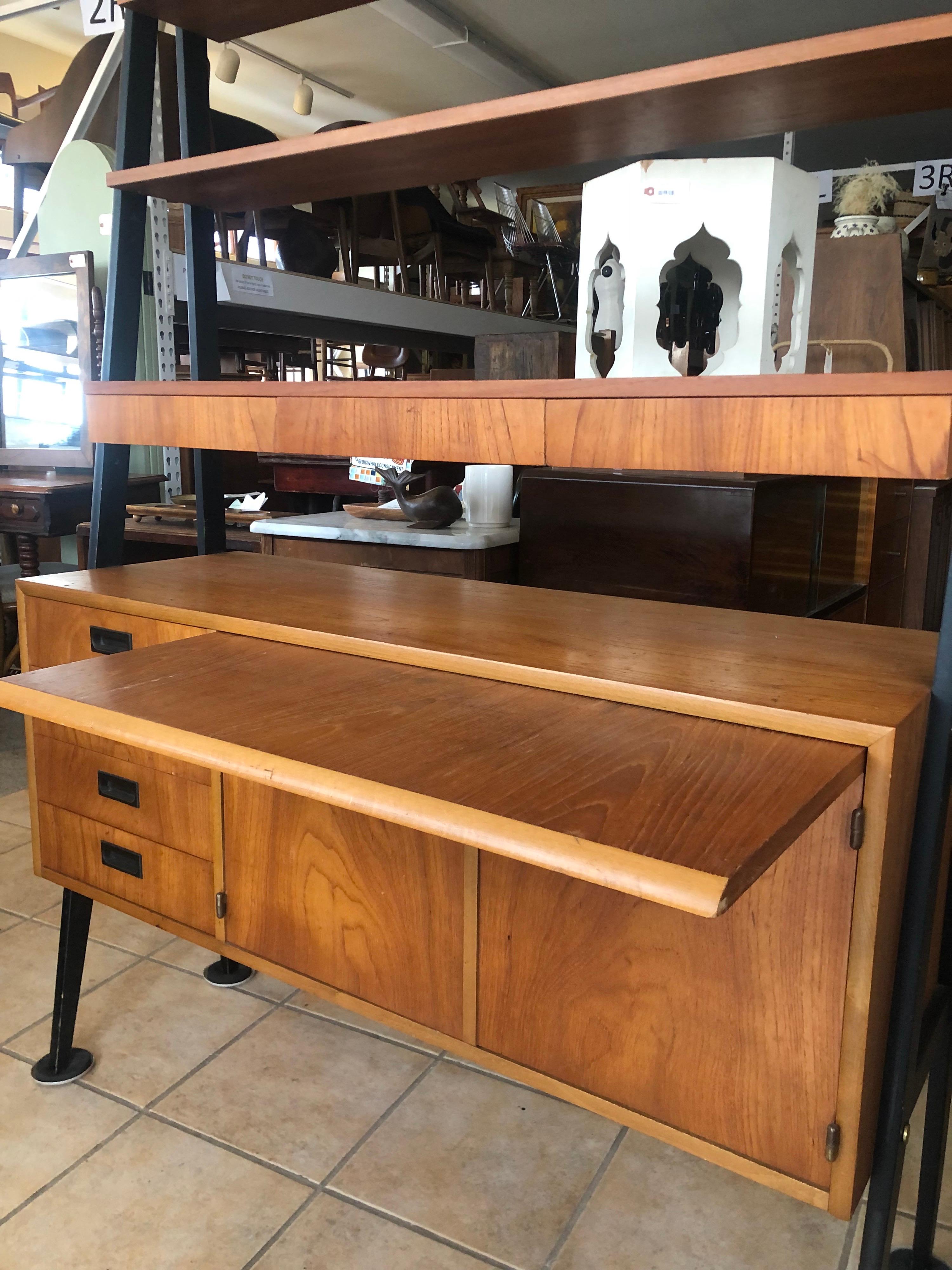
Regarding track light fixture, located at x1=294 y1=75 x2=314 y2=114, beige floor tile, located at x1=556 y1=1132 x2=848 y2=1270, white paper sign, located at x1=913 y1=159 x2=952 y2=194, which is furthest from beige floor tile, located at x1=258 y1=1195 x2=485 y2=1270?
track light fixture, located at x1=294 y1=75 x2=314 y2=114

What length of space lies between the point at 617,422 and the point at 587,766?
1.34 feet

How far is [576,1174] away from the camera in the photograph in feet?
4.42

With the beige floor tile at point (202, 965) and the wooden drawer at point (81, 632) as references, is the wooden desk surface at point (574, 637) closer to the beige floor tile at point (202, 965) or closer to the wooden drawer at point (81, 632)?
the wooden drawer at point (81, 632)

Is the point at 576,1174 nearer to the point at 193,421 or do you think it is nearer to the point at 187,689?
the point at 187,689

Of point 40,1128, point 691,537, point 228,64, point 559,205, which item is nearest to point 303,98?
point 228,64

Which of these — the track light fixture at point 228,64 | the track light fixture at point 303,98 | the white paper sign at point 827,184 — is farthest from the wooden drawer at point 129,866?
the track light fixture at point 303,98

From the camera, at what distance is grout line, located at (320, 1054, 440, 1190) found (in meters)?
1.34

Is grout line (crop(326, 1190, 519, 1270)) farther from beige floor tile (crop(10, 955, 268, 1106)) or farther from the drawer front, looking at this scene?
the drawer front

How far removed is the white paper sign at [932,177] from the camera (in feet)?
15.4

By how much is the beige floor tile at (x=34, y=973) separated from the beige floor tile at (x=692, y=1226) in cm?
91

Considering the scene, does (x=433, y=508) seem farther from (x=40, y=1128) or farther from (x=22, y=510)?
(x=22, y=510)

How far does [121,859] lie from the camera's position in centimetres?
133

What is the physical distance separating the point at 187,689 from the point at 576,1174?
91 centimetres

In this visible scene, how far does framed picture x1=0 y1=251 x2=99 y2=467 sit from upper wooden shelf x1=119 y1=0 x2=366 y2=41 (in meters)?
2.29
